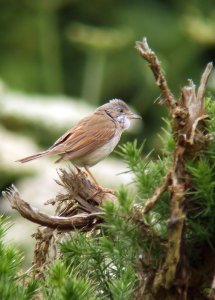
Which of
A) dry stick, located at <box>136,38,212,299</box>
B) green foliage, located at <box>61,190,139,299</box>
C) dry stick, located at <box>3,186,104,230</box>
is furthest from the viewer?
dry stick, located at <box>3,186,104,230</box>

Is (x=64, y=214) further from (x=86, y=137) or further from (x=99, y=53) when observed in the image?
(x=99, y=53)

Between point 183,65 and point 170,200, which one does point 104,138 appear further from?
point 183,65

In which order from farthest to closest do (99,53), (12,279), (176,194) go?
(99,53) → (12,279) → (176,194)

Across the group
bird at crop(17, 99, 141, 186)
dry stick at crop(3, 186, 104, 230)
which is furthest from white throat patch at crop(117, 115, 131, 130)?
dry stick at crop(3, 186, 104, 230)

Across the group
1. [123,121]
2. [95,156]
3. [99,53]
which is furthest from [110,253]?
[99,53]

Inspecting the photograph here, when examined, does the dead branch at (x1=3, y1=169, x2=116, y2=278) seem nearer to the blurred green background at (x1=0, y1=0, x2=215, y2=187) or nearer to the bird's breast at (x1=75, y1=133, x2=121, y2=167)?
the bird's breast at (x1=75, y1=133, x2=121, y2=167)

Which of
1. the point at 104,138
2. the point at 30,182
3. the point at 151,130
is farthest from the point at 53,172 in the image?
the point at 151,130

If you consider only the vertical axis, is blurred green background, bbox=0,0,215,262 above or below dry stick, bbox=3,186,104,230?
above
